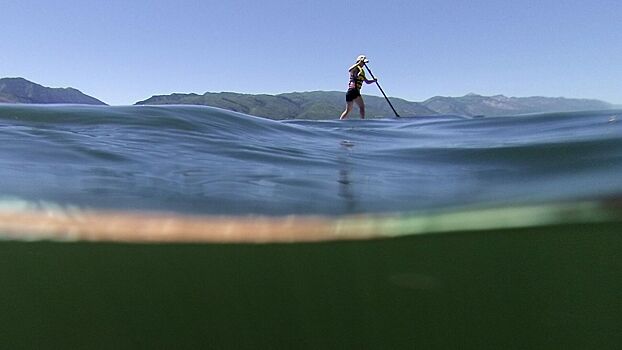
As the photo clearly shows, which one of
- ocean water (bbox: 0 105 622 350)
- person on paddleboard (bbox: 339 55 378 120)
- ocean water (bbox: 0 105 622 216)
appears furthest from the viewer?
person on paddleboard (bbox: 339 55 378 120)

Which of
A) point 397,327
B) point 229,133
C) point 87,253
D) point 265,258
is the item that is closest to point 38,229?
point 87,253

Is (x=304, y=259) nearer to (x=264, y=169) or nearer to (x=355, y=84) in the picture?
(x=264, y=169)

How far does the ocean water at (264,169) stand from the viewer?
8.93 ft

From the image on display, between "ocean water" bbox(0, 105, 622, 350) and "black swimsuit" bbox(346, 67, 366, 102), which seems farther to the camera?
"black swimsuit" bbox(346, 67, 366, 102)

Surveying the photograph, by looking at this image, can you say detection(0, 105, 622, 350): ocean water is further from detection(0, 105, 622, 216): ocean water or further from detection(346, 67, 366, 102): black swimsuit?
detection(346, 67, 366, 102): black swimsuit

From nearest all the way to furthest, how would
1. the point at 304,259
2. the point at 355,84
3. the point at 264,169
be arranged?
the point at 304,259, the point at 264,169, the point at 355,84

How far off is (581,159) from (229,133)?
351cm

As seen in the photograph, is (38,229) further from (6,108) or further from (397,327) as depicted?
(6,108)

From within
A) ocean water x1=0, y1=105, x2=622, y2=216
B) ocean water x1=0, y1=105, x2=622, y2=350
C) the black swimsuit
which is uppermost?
the black swimsuit

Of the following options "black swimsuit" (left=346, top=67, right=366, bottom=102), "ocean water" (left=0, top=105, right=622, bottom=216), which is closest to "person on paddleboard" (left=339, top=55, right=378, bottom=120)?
"black swimsuit" (left=346, top=67, right=366, bottom=102)

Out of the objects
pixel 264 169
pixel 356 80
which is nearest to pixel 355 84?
pixel 356 80

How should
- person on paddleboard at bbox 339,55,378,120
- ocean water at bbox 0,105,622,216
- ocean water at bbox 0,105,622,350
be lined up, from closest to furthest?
ocean water at bbox 0,105,622,350, ocean water at bbox 0,105,622,216, person on paddleboard at bbox 339,55,378,120

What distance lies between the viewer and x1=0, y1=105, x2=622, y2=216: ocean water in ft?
8.93

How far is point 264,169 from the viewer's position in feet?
12.3
